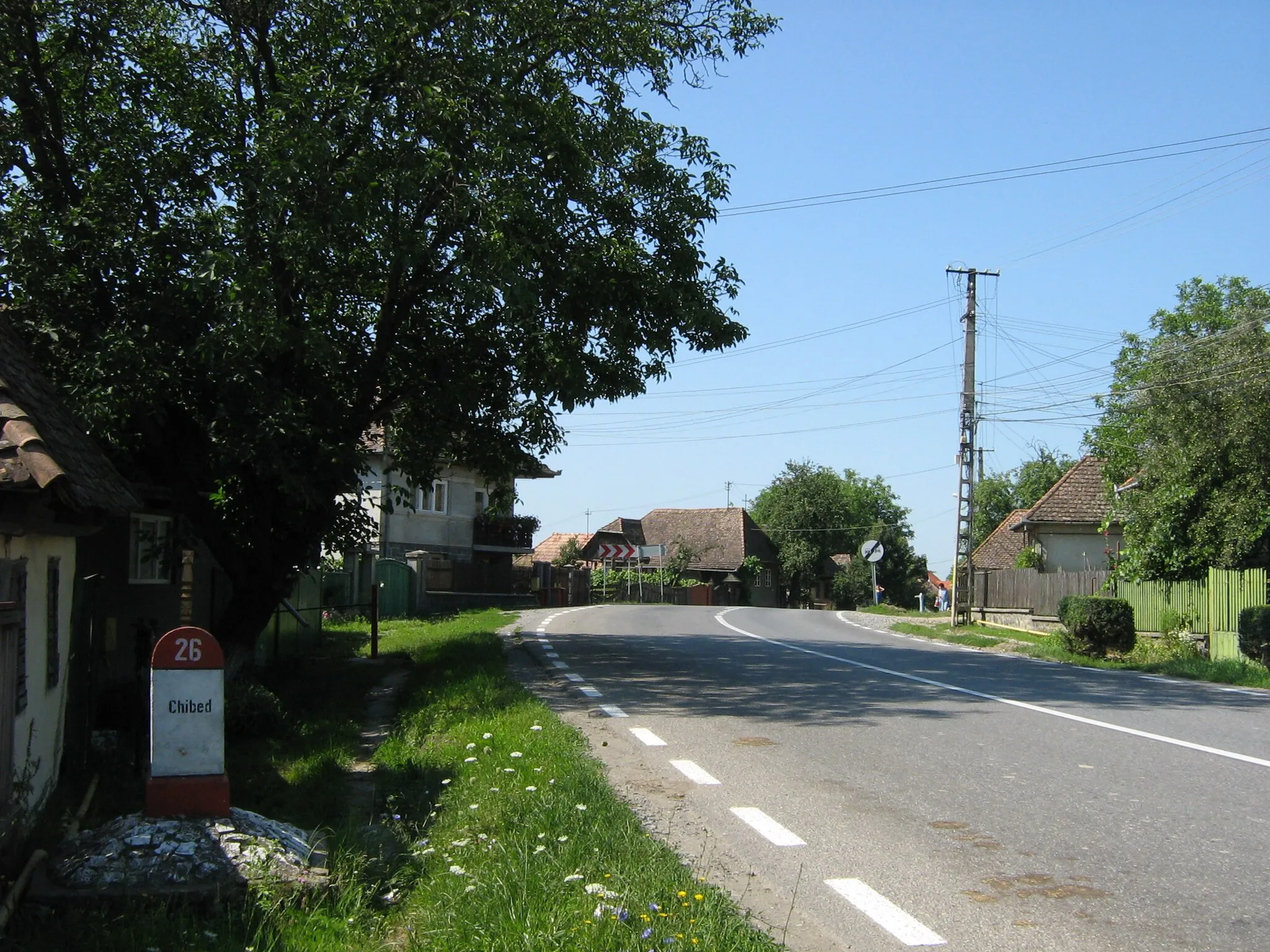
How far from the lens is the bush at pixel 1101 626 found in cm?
2139

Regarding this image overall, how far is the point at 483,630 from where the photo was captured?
2419 cm

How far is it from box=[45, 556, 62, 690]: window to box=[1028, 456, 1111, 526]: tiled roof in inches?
1386

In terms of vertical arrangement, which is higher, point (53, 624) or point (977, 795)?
point (53, 624)

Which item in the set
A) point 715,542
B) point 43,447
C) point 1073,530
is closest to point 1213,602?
point 1073,530

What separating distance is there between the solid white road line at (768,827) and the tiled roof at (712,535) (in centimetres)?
6893

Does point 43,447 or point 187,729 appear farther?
point 187,729

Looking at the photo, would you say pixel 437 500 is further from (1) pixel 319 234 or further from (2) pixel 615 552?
(1) pixel 319 234

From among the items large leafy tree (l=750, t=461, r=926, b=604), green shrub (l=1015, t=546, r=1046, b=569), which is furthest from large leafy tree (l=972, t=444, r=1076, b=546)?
green shrub (l=1015, t=546, r=1046, b=569)

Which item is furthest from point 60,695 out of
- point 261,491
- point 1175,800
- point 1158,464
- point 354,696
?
point 1158,464

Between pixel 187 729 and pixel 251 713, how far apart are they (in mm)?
5643

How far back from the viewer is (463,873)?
18.9ft

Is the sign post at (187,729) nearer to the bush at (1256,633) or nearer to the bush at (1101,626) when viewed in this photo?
the bush at (1256,633)

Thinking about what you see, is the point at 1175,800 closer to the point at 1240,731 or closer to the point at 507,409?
the point at 1240,731

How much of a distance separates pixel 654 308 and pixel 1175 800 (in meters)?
9.33
